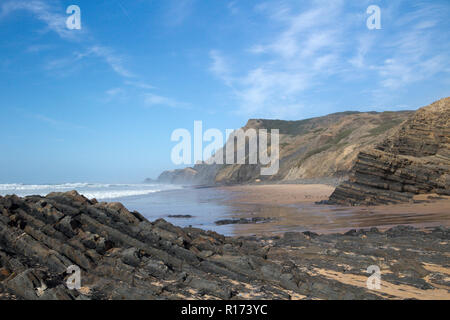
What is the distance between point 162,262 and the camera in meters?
6.37

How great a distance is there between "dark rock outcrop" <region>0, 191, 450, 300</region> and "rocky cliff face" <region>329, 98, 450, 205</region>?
37.4ft

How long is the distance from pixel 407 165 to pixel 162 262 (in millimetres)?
17359

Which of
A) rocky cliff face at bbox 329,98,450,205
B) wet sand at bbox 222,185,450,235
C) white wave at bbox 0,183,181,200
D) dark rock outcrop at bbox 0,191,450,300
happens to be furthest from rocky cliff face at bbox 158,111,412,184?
dark rock outcrop at bbox 0,191,450,300

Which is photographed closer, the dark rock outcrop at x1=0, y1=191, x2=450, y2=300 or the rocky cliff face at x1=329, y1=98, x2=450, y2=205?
the dark rock outcrop at x1=0, y1=191, x2=450, y2=300

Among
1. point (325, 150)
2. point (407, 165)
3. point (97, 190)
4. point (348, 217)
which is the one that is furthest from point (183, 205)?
point (97, 190)

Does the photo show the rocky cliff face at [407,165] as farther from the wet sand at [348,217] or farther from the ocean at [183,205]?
the ocean at [183,205]

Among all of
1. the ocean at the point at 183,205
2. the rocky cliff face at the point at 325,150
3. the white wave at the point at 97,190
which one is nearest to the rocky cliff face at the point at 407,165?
the rocky cliff face at the point at 325,150

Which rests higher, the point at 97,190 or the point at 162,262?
the point at 162,262

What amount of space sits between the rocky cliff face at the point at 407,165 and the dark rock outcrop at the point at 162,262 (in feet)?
37.4

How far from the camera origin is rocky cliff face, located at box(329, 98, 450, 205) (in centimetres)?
1922

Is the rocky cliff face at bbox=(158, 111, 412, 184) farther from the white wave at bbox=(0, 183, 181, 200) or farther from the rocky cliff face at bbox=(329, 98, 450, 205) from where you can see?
the white wave at bbox=(0, 183, 181, 200)

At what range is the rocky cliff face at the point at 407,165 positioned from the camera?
63.1 feet

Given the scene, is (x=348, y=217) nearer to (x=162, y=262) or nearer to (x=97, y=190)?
(x=162, y=262)

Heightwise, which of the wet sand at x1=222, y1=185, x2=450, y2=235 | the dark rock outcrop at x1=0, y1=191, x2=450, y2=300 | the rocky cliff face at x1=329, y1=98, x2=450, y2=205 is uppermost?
the rocky cliff face at x1=329, y1=98, x2=450, y2=205
